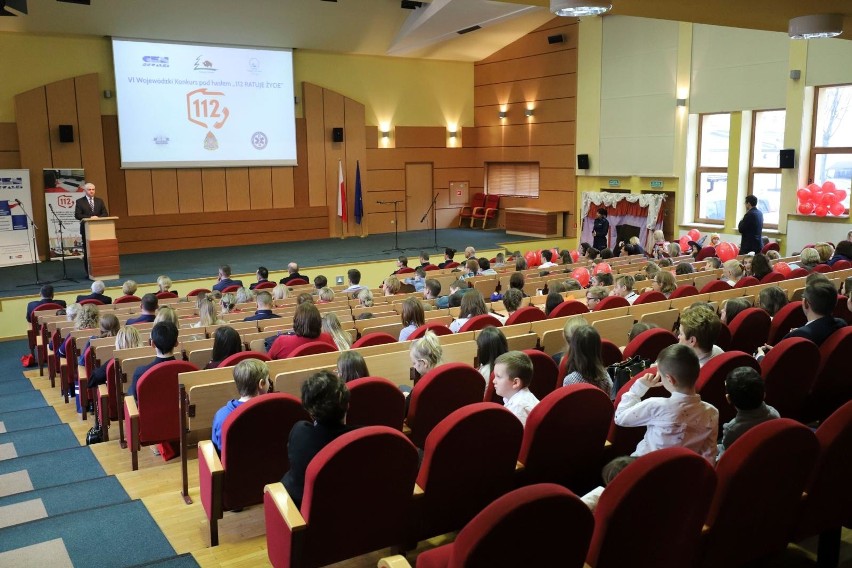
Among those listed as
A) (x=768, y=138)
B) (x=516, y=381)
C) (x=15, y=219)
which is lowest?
(x=516, y=381)

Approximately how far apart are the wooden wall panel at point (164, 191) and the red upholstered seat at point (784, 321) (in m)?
12.2

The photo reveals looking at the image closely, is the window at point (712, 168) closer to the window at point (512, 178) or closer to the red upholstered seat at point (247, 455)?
the window at point (512, 178)

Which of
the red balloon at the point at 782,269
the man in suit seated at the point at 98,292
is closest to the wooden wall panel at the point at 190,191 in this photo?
the man in suit seated at the point at 98,292

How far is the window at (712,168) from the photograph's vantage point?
13125mm

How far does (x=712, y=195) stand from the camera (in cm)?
1342

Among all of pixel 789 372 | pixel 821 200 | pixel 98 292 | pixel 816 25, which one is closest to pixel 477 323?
pixel 789 372

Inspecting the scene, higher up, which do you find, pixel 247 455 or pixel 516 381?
pixel 516 381

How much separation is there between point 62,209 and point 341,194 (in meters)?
5.82

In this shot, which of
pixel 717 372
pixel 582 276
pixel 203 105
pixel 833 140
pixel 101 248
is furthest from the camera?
pixel 203 105

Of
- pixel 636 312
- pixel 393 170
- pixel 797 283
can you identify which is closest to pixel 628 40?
pixel 393 170

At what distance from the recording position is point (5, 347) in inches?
353

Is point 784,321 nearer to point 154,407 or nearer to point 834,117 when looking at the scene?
point 154,407

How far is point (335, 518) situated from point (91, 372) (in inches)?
146

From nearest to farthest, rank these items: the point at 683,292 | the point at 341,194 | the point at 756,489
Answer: the point at 756,489, the point at 683,292, the point at 341,194
